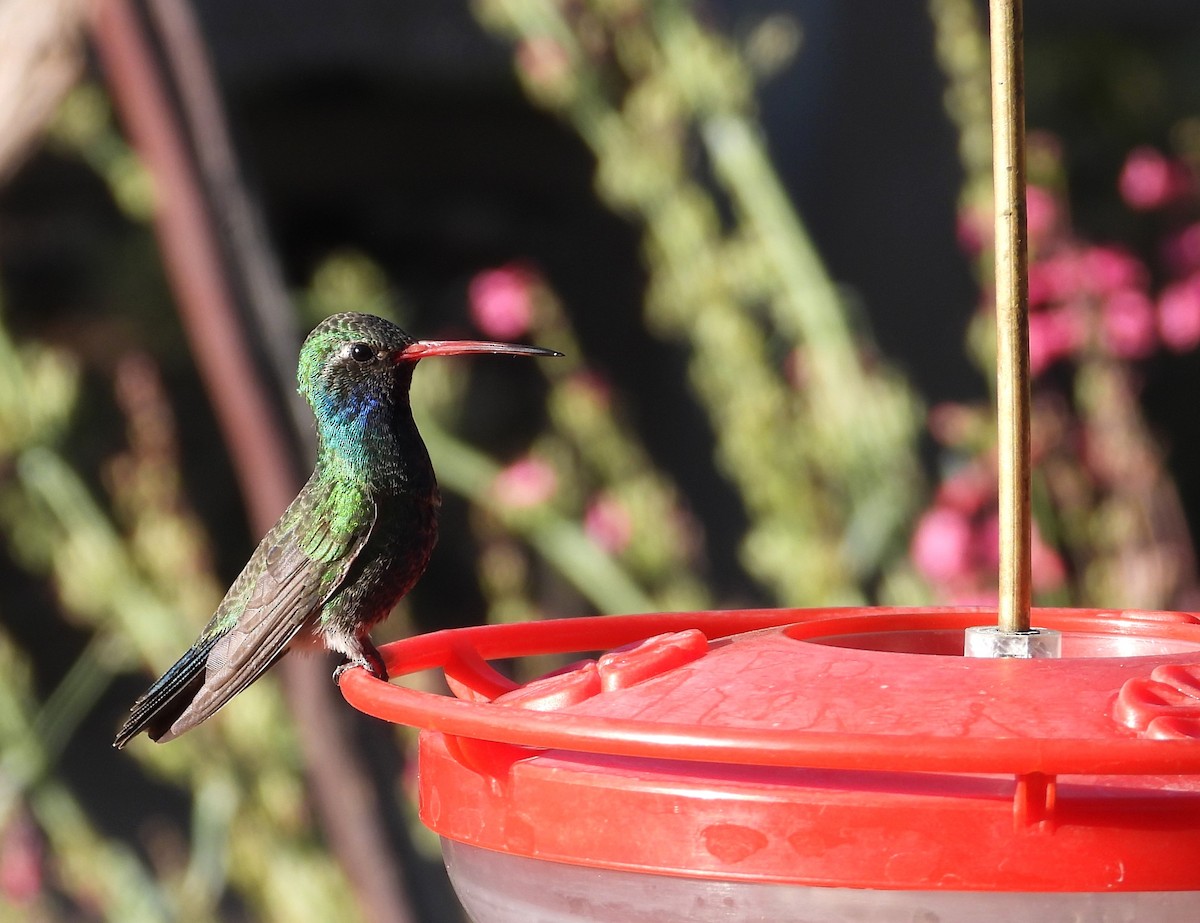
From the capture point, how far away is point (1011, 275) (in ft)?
4.01

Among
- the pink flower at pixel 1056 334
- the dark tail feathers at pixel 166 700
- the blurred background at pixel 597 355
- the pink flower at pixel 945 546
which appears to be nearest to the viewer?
the dark tail feathers at pixel 166 700

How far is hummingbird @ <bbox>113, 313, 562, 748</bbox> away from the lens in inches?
86.9

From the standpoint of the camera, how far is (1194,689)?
112 centimetres

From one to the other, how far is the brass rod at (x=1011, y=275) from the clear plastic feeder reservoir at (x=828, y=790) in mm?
131

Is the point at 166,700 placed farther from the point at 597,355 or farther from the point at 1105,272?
the point at 597,355

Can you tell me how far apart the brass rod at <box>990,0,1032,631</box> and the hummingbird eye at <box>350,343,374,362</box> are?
1164 mm

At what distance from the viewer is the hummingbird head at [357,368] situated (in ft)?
7.33

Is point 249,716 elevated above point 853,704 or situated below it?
below

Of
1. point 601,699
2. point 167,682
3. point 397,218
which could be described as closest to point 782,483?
point 167,682

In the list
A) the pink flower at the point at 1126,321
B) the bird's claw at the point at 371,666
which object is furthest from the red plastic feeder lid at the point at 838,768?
the pink flower at the point at 1126,321

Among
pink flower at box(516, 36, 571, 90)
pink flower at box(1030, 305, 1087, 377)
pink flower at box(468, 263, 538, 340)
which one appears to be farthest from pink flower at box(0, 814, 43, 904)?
pink flower at box(1030, 305, 1087, 377)

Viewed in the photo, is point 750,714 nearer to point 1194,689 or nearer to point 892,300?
point 1194,689

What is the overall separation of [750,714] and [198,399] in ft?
16.9

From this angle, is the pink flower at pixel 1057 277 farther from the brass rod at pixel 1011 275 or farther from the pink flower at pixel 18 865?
the pink flower at pixel 18 865
